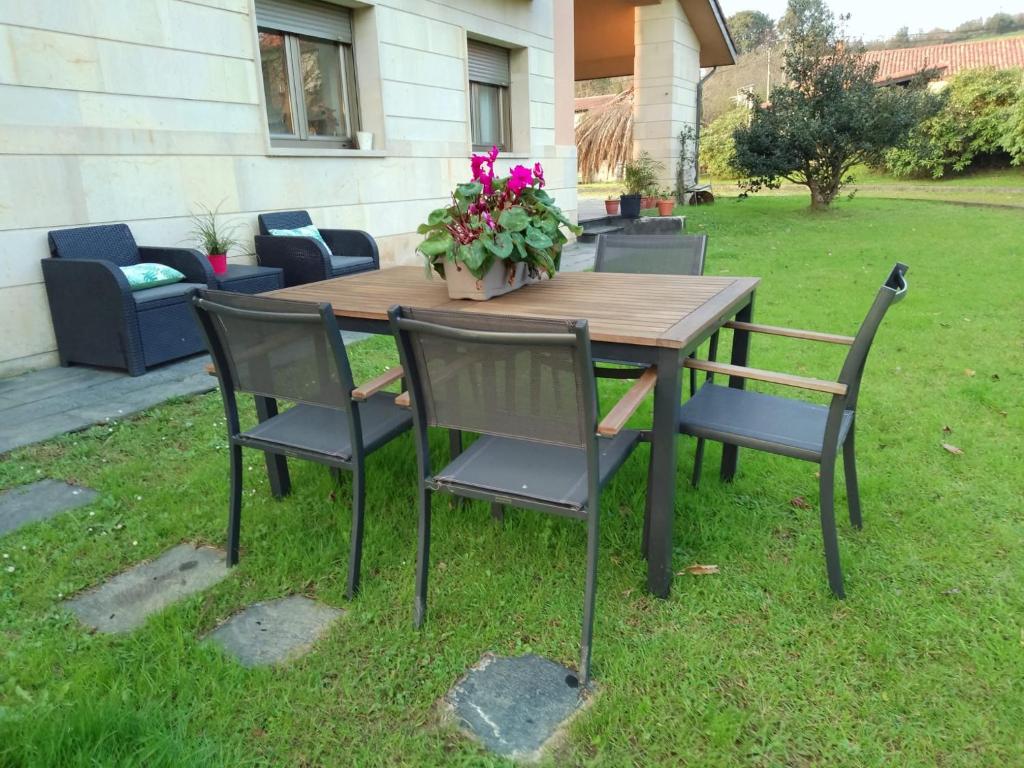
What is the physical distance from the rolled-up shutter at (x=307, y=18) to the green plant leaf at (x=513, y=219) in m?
4.65

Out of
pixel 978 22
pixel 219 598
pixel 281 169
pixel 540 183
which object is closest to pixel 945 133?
pixel 281 169

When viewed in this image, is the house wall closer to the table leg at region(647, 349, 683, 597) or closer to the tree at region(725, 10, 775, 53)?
the table leg at region(647, 349, 683, 597)

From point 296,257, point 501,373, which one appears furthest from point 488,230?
point 296,257

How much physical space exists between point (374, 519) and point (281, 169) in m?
4.48

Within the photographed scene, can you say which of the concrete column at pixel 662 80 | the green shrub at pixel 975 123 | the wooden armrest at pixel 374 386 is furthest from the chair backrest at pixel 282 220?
the green shrub at pixel 975 123

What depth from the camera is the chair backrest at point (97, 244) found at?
14.2 ft

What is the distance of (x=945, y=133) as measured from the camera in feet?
62.3

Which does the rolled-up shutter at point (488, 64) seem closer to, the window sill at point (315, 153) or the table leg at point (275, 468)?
the window sill at point (315, 153)

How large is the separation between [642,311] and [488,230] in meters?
0.60

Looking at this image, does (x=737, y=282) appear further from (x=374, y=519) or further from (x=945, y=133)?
(x=945, y=133)

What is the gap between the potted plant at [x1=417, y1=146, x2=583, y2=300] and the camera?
235cm

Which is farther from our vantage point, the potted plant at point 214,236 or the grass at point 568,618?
the potted plant at point 214,236

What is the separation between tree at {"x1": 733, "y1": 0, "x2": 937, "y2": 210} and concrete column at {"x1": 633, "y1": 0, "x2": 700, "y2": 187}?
256 cm

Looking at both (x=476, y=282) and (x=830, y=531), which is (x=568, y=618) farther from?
(x=476, y=282)
